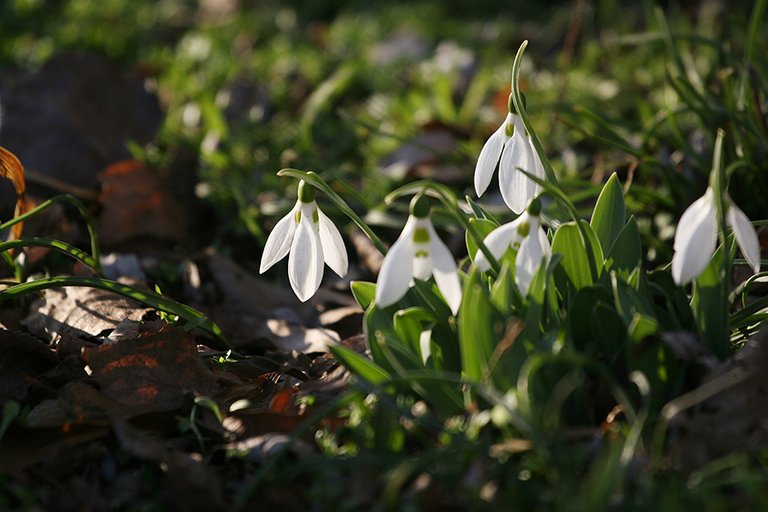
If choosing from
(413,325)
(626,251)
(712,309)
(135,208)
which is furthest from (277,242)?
(135,208)

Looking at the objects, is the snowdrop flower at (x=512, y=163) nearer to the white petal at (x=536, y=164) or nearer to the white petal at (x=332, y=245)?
the white petal at (x=536, y=164)

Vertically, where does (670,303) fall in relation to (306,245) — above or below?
below

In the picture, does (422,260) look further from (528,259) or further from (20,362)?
(20,362)

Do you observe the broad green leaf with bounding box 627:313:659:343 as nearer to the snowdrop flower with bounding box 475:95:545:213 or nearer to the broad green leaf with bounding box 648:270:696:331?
the broad green leaf with bounding box 648:270:696:331

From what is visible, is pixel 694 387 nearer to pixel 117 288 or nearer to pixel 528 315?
pixel 528 315

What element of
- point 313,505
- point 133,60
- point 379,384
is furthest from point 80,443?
point 133,60

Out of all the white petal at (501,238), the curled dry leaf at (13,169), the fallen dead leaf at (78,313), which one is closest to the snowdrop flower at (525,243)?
the white petal at (501,238)
